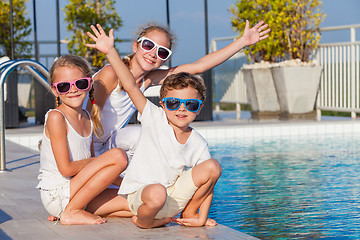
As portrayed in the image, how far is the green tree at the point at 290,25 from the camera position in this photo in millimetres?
10703

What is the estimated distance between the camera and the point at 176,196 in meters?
2.88

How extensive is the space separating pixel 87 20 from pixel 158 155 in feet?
30.9

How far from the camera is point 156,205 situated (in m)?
2.73

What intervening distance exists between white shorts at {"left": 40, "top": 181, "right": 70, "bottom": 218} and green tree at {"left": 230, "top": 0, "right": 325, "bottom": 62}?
27.0 feet

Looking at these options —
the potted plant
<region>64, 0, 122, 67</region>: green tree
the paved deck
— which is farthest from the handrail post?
<region>64, 0, 122, 67</region>: green tree

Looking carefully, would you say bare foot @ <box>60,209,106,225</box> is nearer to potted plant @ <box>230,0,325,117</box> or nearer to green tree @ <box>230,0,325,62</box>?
potted plant @ <box>230,0,325,117</box>

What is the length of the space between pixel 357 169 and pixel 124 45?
10.2m

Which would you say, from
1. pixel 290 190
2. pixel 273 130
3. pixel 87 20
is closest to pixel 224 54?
pixel 290 190

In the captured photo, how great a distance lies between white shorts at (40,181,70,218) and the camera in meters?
2.99

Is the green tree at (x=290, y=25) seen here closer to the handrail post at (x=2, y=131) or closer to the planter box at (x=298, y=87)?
the planter box at (x=298, y=87)

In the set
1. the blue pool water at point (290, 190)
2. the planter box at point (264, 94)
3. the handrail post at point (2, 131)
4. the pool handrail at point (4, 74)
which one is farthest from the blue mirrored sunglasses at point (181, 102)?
the planter box at point (264, 94)

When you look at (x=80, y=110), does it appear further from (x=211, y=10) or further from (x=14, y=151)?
(x=211, y=10)

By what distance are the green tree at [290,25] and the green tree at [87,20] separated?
2847 mm

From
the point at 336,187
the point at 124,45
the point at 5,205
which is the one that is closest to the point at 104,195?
the point at 5,205
